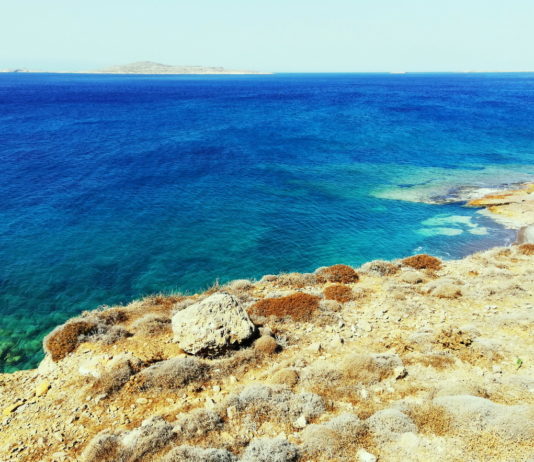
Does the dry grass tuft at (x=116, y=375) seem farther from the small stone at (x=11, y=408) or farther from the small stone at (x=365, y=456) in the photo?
the small stone at (x=365, y=456)

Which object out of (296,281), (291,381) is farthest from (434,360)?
(296,281)

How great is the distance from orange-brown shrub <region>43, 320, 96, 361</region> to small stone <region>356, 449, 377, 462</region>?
1122 cm

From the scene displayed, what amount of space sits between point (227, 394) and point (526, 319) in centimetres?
1226

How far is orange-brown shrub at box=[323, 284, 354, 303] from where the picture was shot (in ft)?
57.3

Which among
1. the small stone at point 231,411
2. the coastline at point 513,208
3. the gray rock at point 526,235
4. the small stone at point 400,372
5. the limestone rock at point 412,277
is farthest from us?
the coastline at point 513,208

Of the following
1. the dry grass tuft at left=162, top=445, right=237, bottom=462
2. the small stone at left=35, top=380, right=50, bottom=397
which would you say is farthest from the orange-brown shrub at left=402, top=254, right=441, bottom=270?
the small stone at left=35, top=380, right=50, bottom=397

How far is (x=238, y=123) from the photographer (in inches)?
3319

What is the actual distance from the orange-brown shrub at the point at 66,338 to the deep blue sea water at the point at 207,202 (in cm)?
483

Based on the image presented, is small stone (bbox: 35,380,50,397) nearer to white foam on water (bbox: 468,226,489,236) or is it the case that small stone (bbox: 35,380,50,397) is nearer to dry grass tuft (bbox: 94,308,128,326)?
dry grass tuft (bbox: 94,308,128,326)

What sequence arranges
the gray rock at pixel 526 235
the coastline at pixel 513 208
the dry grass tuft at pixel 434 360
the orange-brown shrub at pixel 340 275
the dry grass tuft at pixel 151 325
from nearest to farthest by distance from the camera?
the dry grass tuft at pixel 434 360 < the dry grass tuft at pixel 151 325 < the orange-brown shrub at pixel 340 275 < the gray rock at pixel 526 235 < the coastline at pixel 513 208

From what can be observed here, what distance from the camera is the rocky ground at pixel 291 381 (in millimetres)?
8750

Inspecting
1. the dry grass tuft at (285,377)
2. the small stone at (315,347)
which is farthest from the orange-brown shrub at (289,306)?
the dry grass tuft at (285,377)

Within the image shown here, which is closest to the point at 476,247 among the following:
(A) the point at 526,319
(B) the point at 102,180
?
(A) the point at 526,319

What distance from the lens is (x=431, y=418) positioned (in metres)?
9.37
